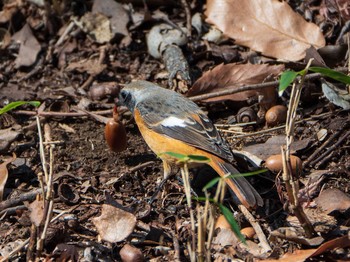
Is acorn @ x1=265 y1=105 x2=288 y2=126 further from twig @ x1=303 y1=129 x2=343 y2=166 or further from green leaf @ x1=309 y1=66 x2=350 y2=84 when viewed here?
green leaf @ x1=309 y1=66 x2=350 y2=84

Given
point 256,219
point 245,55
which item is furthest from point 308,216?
point 245,55

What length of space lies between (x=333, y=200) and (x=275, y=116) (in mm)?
1301

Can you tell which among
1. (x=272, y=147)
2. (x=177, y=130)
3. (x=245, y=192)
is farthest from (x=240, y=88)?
(x=245, y=192)

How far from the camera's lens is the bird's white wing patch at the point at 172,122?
18.4 ft

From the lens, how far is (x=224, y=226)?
4.64m

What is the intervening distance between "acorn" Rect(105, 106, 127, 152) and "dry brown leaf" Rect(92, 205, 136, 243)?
1058 mm

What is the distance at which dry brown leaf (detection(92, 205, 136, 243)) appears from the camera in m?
4.50

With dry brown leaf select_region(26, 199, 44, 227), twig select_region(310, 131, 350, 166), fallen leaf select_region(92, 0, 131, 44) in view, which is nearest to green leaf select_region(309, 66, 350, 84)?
twig select_region(310, 131, 350, 166)

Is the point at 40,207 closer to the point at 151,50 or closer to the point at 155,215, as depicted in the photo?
the point at 155,215

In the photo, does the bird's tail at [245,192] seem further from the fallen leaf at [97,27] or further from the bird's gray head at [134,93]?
the fallen leaf at [97,27]

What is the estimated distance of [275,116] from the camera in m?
5.90

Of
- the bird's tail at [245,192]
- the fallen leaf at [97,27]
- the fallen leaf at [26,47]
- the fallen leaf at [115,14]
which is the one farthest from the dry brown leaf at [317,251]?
the fallen leaf at [26,47]

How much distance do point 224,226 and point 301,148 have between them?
48.8 inches

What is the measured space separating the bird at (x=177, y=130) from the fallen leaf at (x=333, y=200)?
0.48 meters
